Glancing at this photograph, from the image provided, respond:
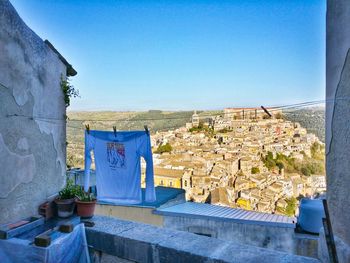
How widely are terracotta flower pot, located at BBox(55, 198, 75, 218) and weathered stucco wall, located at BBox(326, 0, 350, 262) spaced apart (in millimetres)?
2973

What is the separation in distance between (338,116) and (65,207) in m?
3.23

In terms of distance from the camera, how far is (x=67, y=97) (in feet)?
14.3

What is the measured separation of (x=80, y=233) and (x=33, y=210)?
1040 millimetres

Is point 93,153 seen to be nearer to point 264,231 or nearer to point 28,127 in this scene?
point 28,127

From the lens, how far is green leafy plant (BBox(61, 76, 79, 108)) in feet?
14.1

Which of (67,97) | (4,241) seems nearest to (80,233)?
(4,241)

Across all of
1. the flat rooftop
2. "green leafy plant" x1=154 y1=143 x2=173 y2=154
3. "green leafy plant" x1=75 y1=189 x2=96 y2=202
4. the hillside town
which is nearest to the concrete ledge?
"green leafy plant" x1=75 y1=189 x2=96 y2=202

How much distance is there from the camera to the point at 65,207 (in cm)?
349

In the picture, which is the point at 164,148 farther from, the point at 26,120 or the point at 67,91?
the point at 26,120

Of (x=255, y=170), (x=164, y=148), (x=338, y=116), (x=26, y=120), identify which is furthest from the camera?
(x=164, y=148)

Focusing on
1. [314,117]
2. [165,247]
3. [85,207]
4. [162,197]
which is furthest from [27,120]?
[162,197]

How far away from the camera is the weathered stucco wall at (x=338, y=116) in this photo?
5.53 ft

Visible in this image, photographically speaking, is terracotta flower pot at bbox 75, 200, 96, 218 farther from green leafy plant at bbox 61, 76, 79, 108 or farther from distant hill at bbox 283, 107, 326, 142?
distant hill at bbox 283, 107, 326, 142

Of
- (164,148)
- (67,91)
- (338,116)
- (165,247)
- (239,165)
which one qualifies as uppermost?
(67,91)
